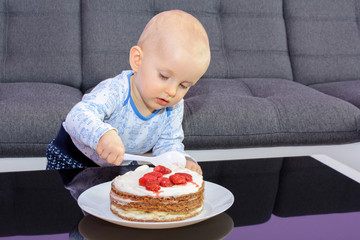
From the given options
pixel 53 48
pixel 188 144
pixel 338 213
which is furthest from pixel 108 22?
pixel 338 213

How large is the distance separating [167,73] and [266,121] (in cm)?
72

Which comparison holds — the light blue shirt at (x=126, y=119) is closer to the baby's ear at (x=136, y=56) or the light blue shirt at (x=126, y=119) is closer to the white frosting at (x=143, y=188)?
the baby's ear at (x=136, y=56)

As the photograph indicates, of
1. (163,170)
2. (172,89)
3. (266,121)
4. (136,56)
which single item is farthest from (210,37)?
(163,170)

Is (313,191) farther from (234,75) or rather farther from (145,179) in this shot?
(234,75)

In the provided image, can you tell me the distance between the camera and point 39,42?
2.05m

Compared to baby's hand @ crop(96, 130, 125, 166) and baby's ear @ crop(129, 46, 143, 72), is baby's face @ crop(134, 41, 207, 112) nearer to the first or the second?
baby's ear @ crop(129, 46, 143, 72)

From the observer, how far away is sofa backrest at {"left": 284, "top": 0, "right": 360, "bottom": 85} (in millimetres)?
2318

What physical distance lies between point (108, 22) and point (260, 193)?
138 cm

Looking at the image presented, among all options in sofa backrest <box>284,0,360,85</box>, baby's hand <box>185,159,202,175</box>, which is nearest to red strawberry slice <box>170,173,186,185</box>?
baby's hand <box>185,159,202,175</box>

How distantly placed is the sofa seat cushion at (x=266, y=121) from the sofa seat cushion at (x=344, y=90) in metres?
0.14

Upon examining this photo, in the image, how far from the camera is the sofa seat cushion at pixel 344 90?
1.89 meters

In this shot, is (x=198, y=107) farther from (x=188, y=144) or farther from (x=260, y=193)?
(x=260, y=193)

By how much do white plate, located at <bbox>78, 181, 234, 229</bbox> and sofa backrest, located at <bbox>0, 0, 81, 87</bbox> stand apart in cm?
126

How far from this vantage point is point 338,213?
83cm
